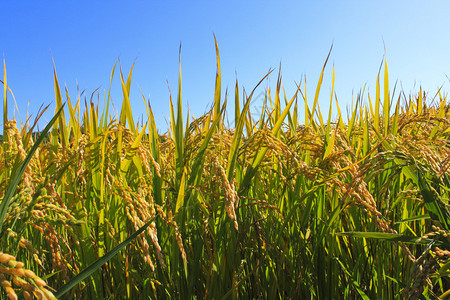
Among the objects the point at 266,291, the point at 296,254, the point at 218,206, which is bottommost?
the point at 266,291

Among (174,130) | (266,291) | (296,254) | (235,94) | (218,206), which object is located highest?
(235,94)

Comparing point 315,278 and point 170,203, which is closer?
point 170,203

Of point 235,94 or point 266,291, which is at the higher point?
point 235,94

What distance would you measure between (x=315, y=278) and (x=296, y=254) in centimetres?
14

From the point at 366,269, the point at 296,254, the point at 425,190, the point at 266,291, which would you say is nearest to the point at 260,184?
the point at 296,254

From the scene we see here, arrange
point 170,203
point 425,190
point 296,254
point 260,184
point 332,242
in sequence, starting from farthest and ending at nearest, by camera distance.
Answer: point 260,184 < point 296,254 < point 332,242 < point 170,203 < point 425,190

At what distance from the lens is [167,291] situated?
4.15ft

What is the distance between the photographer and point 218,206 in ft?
4.32

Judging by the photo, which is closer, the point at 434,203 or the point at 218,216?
the point at 434,203

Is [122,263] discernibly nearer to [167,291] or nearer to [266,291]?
[167,291]

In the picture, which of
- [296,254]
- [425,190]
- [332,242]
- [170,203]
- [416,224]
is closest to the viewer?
[425,190]

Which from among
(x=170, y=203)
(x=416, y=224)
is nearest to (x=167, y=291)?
(x=170, y=203)

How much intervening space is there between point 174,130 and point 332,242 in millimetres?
758

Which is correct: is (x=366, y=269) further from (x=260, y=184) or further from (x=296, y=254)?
(x=260, y=184)
